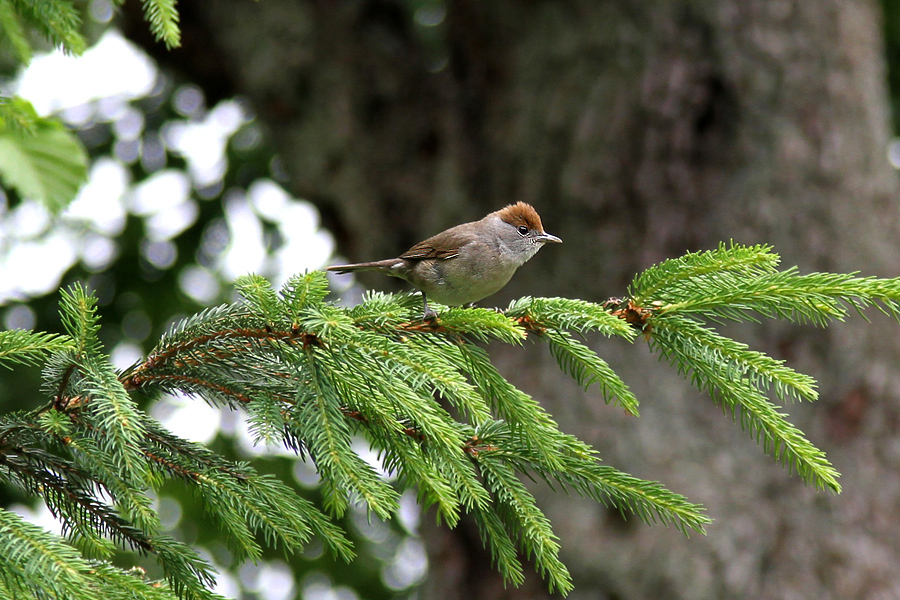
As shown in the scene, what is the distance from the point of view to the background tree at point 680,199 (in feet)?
16.1

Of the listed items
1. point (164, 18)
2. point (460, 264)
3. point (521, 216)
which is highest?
point (164, 18)

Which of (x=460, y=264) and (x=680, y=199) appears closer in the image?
(x=460, y=264)

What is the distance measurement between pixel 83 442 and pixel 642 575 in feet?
12.5

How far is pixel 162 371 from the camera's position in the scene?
215 cm

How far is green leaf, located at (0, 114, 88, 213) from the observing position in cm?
351

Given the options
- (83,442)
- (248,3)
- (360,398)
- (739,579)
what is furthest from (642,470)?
(248,3)

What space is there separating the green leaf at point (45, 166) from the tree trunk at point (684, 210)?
9.55ft

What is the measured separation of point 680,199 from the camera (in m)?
5.39

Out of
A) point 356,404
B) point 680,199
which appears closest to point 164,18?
point 356,404

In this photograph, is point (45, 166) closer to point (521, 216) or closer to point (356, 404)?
point (521, 216)

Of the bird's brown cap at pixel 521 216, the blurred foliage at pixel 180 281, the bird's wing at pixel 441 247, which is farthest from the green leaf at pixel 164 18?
the blurred foliage at pixel 180 281

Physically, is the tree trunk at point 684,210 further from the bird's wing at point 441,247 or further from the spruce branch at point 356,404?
the spruce branch at point 356,404

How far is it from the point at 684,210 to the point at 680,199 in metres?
0.08

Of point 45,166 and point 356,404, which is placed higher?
point 356,404
